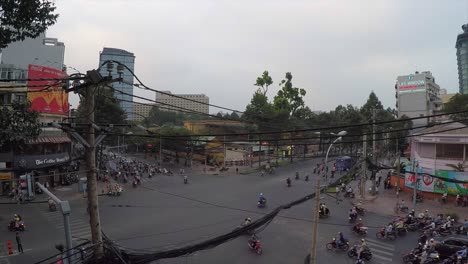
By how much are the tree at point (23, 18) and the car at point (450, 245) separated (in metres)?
20.5

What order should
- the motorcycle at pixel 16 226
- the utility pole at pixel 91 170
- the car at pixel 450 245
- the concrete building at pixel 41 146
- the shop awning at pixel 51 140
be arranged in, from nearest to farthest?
1. the utility pole at pixel 91 170
2. the car at pixel 450 245
3. the motorcycle at pixel 16 226
4. the concrete building at pixel 41 146
5. the shop awning at pixel 51 140

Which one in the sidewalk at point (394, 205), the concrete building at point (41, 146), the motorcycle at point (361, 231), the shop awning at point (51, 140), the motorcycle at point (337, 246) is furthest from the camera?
the shop awning at point (51, 140)

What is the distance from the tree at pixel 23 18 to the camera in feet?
35.6

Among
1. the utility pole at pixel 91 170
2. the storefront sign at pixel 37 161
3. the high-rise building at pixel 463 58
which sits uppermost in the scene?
the high-rise building at pixel 463 58

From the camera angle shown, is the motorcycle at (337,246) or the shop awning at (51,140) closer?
the motorcycle at (337,246)

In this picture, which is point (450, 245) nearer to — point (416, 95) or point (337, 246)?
point (337, 246)

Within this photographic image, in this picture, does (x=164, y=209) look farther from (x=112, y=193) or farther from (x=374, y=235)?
(x=374, y=235)

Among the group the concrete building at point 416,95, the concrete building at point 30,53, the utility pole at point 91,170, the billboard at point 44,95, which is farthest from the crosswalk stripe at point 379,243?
the concrete building at point 416,95

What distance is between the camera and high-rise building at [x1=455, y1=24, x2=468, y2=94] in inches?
5320

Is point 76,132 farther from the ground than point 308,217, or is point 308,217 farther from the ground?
point 76,132

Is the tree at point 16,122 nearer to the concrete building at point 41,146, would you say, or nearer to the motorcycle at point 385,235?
the concrete building at point 41,146

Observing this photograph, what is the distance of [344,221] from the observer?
2328cm

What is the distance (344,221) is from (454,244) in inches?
295

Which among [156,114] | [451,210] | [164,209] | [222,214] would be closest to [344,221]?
[222,214]
